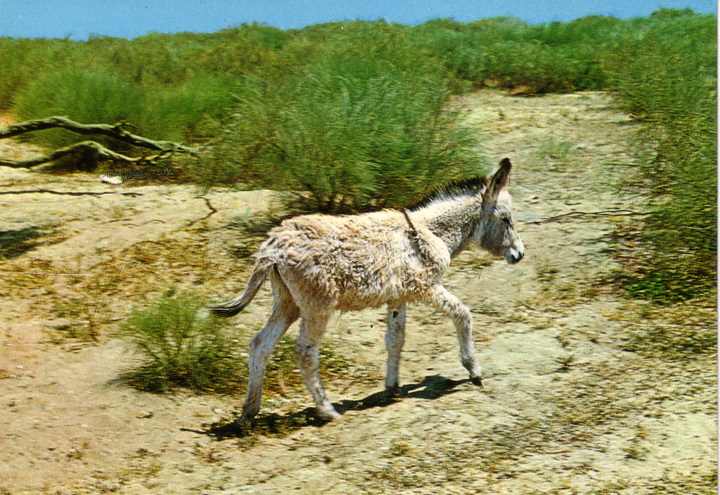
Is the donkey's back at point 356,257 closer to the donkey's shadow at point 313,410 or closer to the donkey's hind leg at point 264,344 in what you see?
the donkey's hind leg at point 264,344

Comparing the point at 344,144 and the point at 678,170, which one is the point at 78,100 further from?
the point at 678,170

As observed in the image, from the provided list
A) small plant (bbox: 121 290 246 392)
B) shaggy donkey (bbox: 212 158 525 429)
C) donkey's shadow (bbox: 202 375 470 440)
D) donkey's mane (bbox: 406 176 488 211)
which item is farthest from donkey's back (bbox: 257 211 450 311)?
small plant (bbox: 121 290 246 392)

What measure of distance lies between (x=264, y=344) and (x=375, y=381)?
126 centimetres

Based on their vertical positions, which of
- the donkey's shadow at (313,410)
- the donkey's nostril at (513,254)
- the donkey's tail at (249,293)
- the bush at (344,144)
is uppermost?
the bush at (344,144)

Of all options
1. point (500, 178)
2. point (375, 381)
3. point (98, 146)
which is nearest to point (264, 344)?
point (375, 381)

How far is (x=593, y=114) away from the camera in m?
11.9

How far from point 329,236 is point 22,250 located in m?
4.70

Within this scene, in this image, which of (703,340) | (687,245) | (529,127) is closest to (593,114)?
(529,127)

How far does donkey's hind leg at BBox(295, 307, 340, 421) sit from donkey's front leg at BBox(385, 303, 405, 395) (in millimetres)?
622

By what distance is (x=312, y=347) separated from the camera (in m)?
4.49

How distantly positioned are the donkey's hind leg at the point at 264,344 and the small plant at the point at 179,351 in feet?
2.49

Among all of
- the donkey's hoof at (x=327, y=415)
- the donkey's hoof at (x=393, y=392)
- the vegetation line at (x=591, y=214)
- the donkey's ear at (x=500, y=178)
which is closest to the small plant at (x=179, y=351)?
the donkey's hoof at (x=327, y=415)

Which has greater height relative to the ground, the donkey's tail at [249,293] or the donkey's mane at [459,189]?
the donkey's mane at [459,189]

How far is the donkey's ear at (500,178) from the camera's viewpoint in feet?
16.9
